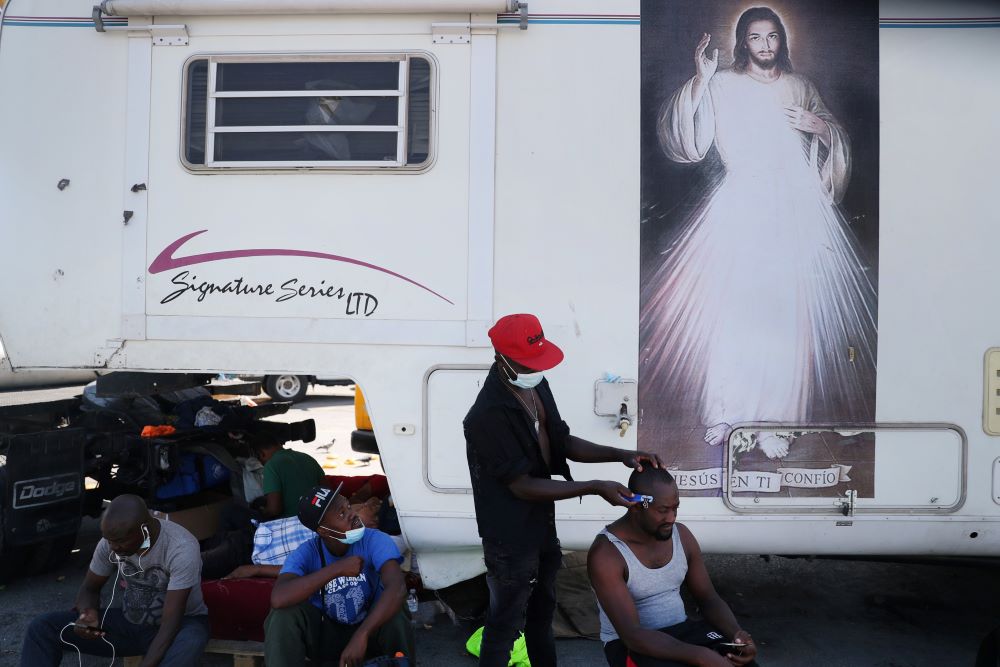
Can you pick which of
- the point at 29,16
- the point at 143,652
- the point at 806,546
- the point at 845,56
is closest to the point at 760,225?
the point at 845,56

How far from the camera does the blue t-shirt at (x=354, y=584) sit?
3371 millimetres

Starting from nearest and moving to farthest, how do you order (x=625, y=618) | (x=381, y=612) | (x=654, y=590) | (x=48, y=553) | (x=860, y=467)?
(x=625, y=618) → (x=654, y=590) → (x=381, y=612) → (x=860, y=467) → (x=48, y=553)

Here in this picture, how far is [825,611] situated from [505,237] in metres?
2.98

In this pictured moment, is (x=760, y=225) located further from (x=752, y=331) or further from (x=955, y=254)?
(x=955, y=254)

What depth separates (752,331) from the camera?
3621 mm

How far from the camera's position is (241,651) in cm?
365

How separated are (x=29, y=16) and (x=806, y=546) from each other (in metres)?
4.57

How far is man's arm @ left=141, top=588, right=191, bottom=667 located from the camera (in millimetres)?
3297

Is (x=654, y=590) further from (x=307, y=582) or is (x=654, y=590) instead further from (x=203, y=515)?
(x=203, y=515)

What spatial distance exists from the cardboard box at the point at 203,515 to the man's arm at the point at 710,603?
341 cm

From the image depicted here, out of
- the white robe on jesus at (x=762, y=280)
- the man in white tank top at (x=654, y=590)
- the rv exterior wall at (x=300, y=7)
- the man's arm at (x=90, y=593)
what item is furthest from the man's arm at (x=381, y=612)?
the rv exterior wall at (x=300, y=7)

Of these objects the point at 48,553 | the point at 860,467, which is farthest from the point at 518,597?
the point at 48,553

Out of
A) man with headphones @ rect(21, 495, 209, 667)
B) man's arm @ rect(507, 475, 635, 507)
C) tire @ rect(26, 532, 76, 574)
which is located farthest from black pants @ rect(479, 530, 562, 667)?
tire @ rect(26, 532, 76, 574)

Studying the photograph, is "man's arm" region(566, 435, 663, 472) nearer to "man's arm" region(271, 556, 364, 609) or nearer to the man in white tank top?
the man in white tank top
